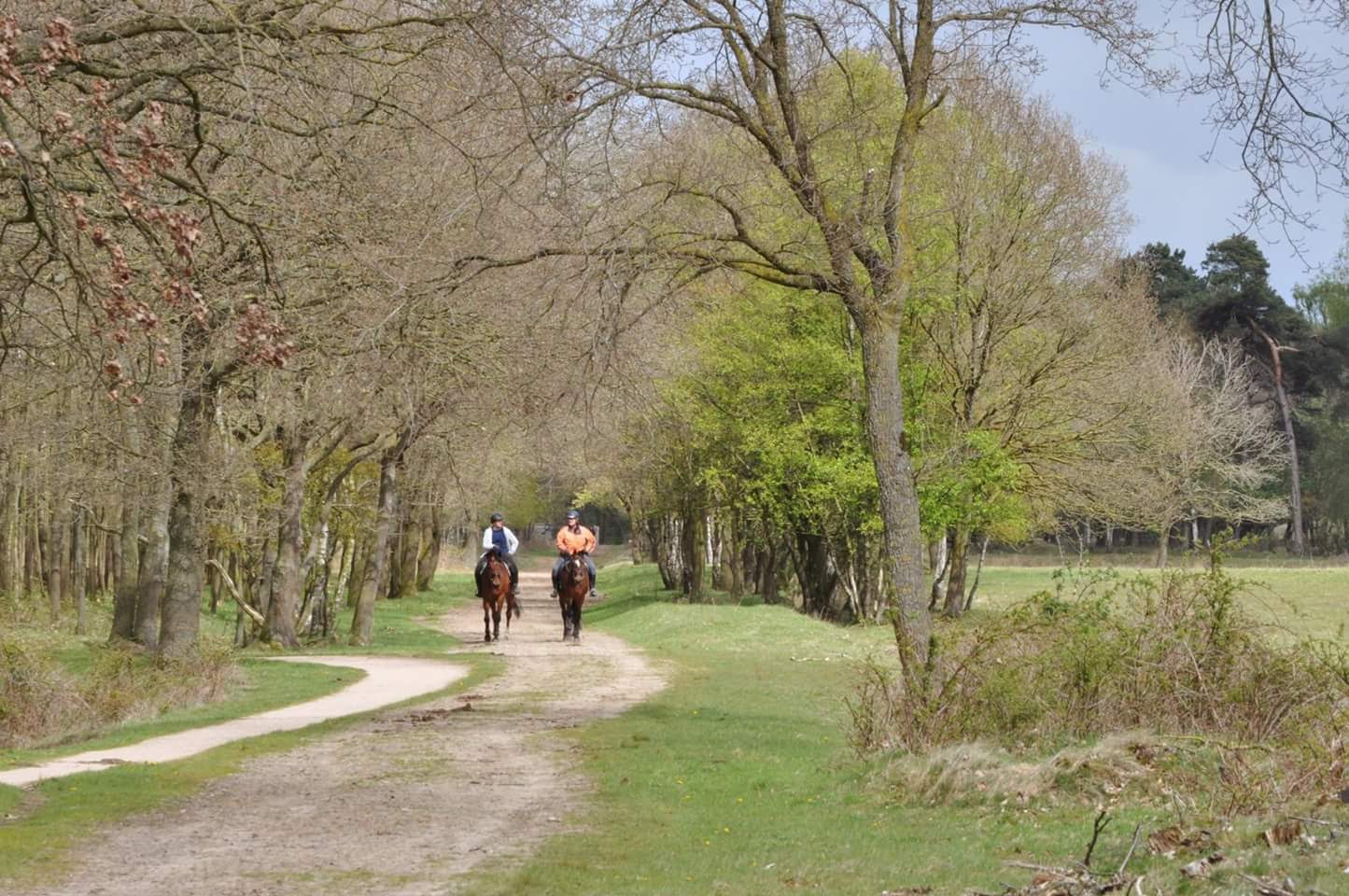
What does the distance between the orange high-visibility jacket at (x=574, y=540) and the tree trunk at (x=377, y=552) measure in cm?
489

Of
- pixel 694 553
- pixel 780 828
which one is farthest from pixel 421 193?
pixel 694 553

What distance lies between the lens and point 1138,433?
41.1m

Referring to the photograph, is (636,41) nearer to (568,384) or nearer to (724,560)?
(568,384)

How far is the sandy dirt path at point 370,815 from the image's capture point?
9.38 metres

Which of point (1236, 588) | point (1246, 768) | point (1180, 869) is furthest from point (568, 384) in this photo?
point (1180, 869)

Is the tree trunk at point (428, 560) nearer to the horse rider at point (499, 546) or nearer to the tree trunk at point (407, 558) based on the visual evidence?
the tree trunk at point (407, 558)

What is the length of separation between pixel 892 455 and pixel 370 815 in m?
6.55

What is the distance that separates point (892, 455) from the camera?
1577 cm

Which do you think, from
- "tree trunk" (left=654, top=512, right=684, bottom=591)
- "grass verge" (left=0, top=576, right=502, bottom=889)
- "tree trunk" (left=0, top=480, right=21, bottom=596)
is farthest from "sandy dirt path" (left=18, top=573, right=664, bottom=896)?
"tree trunk" (left=654, top=512, right=684, bottom=591)

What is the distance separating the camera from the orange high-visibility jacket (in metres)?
30.8

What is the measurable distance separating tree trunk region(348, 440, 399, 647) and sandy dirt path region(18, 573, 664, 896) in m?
15.3

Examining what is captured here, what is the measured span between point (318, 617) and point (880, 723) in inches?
1182

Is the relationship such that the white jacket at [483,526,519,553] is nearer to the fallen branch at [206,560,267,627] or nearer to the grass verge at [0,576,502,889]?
the fallen branch at [206,560,267,627]

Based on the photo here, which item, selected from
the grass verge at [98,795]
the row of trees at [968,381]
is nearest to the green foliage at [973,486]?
the row of trees at [968,381]
